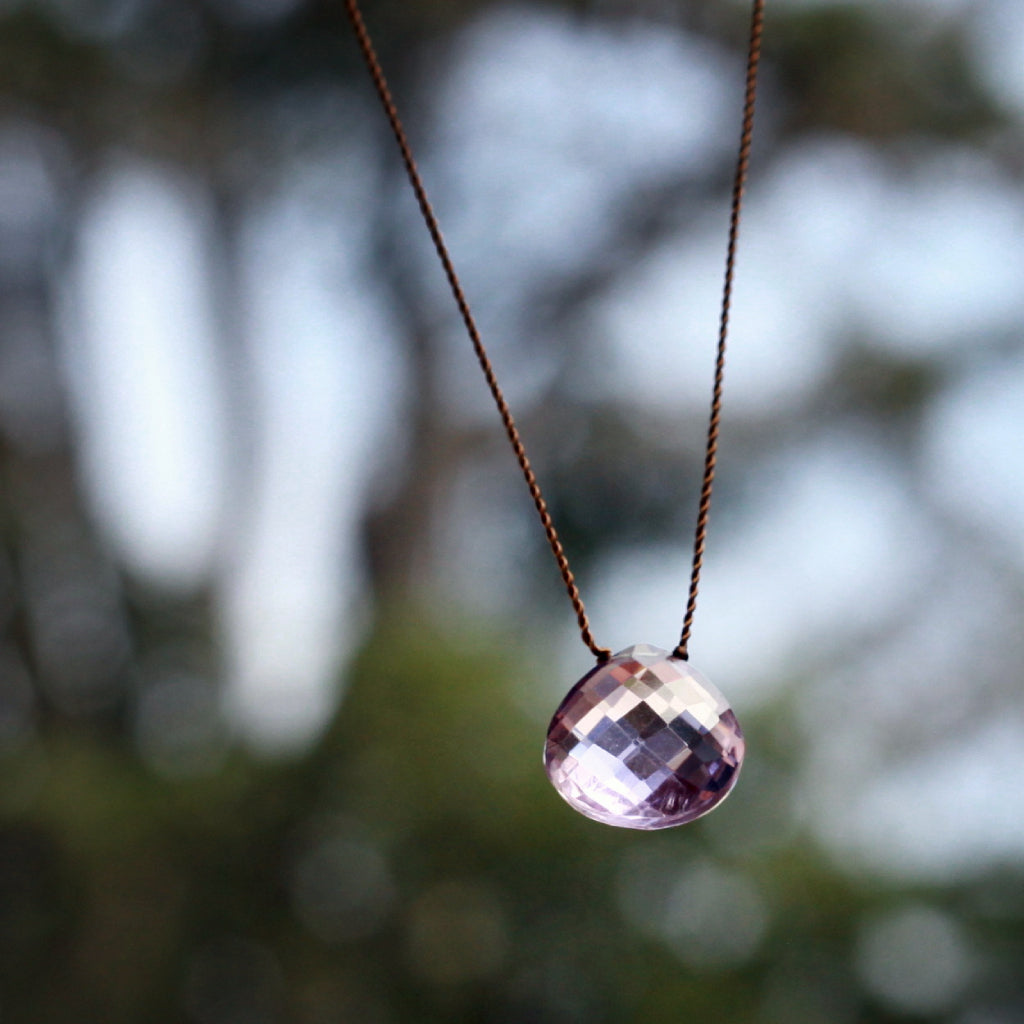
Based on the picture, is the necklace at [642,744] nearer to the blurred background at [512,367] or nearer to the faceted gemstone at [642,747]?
the faceted gemstone at [642,747]

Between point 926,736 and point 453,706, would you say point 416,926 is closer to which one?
point 453,706

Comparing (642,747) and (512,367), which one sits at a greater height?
(512,367)

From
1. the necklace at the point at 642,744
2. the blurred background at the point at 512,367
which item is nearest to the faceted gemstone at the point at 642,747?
the necklace at the point at 642,744

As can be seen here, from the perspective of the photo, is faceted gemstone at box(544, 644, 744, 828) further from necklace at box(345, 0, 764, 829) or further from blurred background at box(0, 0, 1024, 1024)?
blurred background at box(0, 0, 1024, 1024)

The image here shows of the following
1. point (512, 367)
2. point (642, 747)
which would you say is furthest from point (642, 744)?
point (512, 367)

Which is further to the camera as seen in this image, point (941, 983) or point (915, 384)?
point (915, 384)

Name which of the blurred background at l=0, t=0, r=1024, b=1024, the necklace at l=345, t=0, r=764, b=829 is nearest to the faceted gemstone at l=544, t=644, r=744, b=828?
the necklace at l=345, t=0, r=764, b=829

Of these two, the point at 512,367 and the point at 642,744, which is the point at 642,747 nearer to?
the point at 642,744

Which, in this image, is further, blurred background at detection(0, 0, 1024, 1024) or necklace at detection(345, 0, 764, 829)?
blurred background at detection(0, 0, 1024, 1024)

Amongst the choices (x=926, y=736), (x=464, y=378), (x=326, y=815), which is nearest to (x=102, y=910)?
(x=326, y=815)
